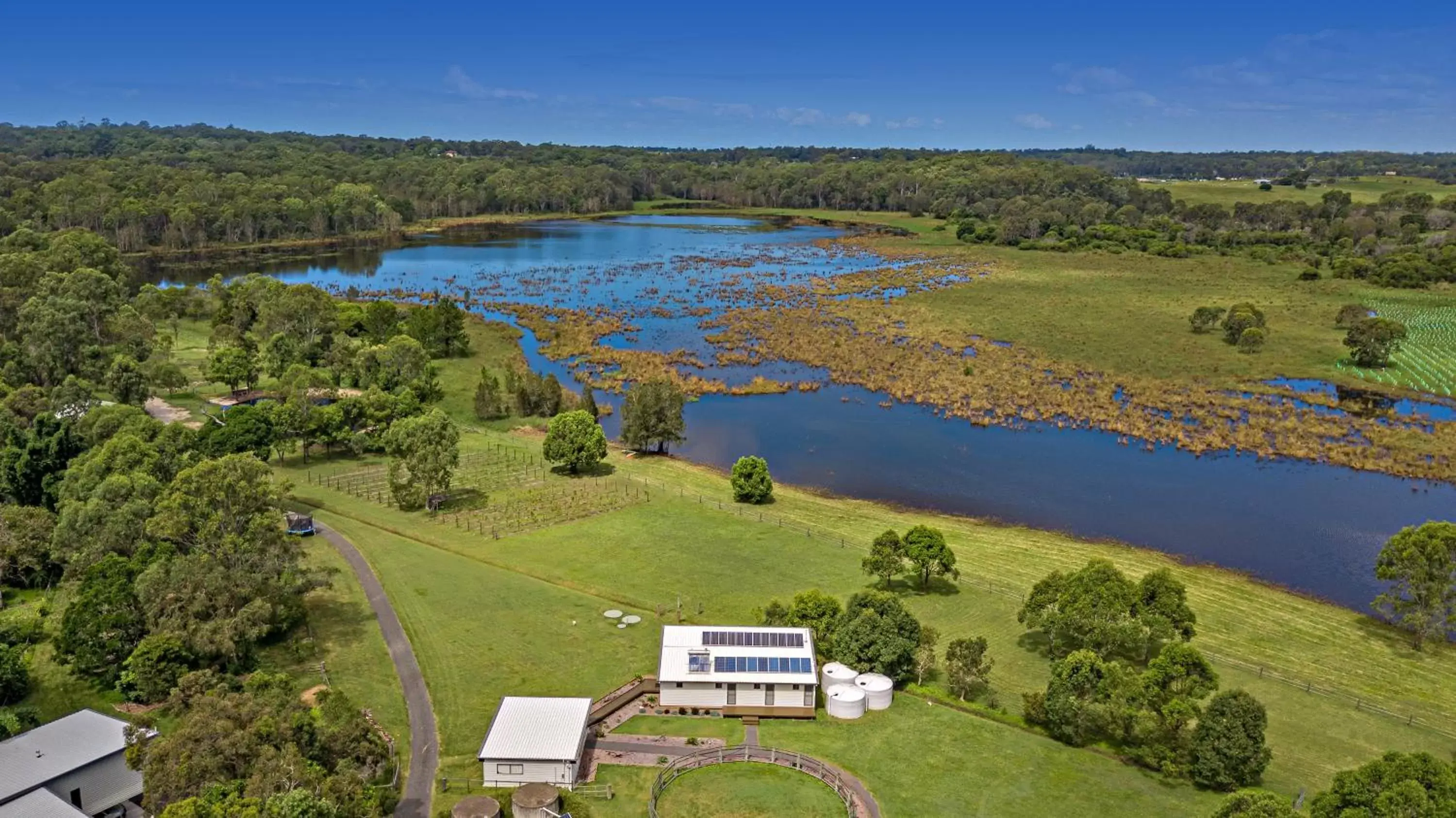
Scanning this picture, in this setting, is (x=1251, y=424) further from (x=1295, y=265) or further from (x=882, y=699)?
(x=1295, y=265)

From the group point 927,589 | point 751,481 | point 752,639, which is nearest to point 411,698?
point 752,639

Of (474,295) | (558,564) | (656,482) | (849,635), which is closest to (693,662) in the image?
(849,635)

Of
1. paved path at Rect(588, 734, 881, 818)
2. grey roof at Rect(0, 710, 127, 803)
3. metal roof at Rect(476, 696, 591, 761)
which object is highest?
grey roof at Rect(0, 710, 127, 803)

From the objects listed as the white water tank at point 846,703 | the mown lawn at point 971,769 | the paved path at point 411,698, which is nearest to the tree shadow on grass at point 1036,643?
the mown lawn at point 971,769

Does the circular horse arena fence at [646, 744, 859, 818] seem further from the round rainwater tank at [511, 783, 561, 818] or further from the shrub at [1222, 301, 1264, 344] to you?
the shrub at [1222, 301, 1264, 344]

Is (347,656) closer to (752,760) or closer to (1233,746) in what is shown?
(752,760)

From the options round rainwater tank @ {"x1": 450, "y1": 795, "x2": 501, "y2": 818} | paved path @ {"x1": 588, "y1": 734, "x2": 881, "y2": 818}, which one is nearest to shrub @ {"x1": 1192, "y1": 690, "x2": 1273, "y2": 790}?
paved path @ {"x1": 588, "y1": 734, "x2": 881, "y2": 818}
